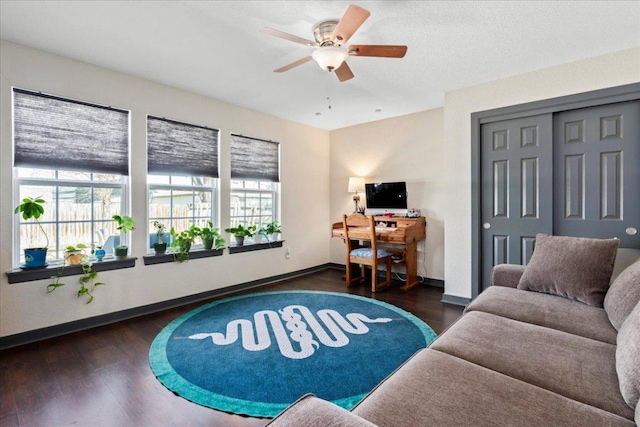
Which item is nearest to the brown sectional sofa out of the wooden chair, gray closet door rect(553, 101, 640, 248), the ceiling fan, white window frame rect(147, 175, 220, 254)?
gray closet door rect(553, 101, 640, 248)

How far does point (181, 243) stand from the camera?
11.6ft

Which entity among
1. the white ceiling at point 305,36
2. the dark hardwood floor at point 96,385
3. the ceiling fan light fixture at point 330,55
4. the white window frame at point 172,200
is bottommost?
the dark hardwood floor at point 96,385

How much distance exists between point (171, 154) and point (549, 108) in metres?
4.01

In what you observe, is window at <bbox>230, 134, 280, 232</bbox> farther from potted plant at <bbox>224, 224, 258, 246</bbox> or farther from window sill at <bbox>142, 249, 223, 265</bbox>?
window sill at <bbox>142, 249, 223, 265</bbox>

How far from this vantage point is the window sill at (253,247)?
4.09m

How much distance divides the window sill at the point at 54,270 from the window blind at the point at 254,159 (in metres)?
1.67

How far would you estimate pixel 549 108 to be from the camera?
3.05 metres

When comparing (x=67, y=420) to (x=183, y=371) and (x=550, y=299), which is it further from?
(x=550, y=299)

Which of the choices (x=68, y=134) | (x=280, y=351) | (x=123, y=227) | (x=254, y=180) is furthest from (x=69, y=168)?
(x=280, y=351)

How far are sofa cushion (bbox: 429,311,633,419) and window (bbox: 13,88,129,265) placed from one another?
10.7 feet

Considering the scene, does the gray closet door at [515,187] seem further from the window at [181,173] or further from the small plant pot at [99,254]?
the small plant pot at [99,254]

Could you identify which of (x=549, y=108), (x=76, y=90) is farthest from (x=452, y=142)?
(x=76, y=90)

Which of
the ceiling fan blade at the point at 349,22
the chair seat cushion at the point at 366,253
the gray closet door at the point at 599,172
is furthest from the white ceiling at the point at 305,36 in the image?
the chair seat cushion at the point at 366,253

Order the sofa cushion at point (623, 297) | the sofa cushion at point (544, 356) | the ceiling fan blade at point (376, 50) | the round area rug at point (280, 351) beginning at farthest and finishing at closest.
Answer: the ceiling fan blade at point (376, 50) → the round area rug at point (280, 351) → the sofa cushion at point (623, 297) → the sofa cushion at point (544, 356)
